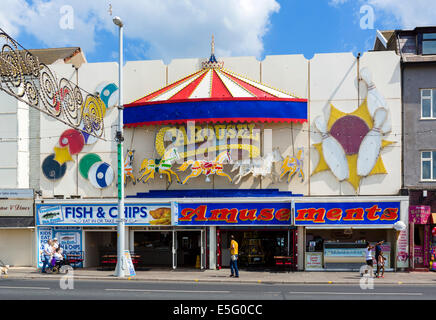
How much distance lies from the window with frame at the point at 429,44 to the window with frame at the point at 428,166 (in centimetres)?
512

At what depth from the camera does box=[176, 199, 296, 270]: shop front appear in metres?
22.6

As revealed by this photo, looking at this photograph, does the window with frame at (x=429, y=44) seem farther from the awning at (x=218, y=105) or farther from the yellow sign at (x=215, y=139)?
the yellow sign at (x=215, y=139)

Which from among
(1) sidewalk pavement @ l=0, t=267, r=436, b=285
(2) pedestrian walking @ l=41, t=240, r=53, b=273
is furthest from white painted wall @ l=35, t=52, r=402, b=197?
(1) sidewalk pavement @ l=0, t=267, r=436, b=285

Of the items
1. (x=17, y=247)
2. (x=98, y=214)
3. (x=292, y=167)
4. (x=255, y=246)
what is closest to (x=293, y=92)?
(x=292, y=167)

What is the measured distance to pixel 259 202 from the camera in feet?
74.1

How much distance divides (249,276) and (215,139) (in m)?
7.11

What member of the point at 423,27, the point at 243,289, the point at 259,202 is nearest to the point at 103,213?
the point at 259,202

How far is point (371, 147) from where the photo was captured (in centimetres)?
2353

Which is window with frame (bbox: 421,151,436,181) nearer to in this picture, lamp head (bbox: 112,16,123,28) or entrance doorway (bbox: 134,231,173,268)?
entrance doorway (bbox: 134,231,173,268)

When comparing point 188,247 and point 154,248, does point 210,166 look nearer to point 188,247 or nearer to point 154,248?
point 188,247

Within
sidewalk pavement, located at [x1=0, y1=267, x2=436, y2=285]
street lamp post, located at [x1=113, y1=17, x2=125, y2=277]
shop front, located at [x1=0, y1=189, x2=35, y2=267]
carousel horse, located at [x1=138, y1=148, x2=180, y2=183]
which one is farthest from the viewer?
shop front, located at [x1=0, y1=189, x2=35, y2=267]

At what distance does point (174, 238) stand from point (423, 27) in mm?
16535

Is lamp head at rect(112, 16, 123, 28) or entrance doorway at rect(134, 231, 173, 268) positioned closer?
lamp head at rect(112, 16, 123, 28)

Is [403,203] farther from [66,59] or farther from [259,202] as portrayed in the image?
[66,59]
